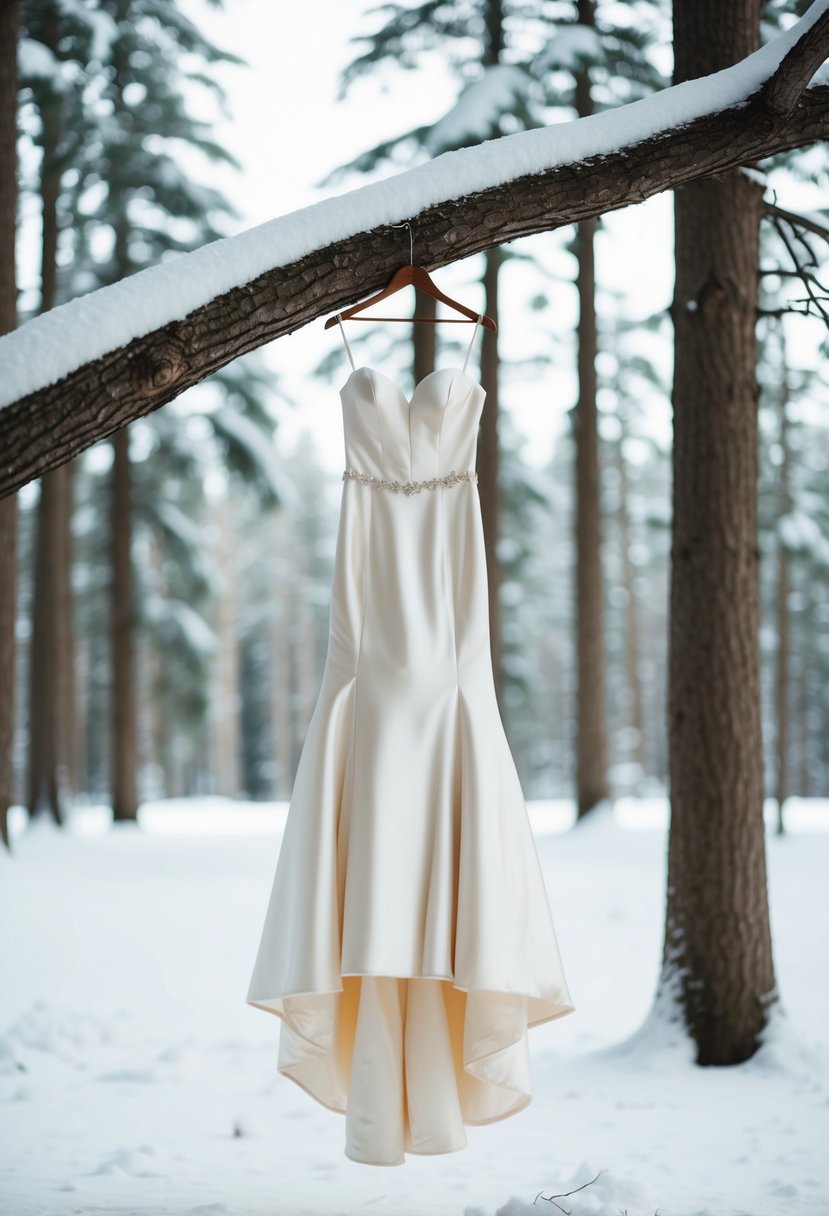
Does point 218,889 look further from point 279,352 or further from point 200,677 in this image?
point 279,352

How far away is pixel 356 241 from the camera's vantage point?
2508 millimetres

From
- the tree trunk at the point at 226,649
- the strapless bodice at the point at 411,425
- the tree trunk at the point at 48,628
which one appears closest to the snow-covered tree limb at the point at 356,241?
the strapless bodice at the point at 411,425

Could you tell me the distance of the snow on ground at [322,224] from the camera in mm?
2268

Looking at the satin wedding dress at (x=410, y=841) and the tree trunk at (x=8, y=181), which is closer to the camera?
the satin wedding dress at (x=410, y=841)

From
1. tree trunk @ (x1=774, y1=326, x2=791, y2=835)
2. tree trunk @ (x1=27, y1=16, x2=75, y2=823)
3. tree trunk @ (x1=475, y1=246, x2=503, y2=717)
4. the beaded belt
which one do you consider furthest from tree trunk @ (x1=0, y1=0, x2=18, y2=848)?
tree trunk @ (x1=774, y1=326, x2=791, y2=835)

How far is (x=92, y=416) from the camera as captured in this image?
7.45ft

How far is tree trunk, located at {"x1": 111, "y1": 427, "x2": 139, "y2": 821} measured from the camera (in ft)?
38.7

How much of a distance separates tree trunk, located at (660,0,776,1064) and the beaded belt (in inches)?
86.1

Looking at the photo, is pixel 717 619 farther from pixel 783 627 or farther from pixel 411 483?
pixel 783 627

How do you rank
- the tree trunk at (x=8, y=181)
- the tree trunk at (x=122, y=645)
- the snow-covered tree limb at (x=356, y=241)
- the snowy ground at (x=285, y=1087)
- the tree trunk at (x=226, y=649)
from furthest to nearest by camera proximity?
1. the tree trunk at (x=226, y=649)
2. the tree trunk at (x=122, y=645)
3. the tree trunk at (x=8, y=181)
4. the snowy ground at (x=285, y=1087)
5. the snow-covered tree limb at (x=356, y=241)

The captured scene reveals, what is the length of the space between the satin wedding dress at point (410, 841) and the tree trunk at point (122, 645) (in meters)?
9.46

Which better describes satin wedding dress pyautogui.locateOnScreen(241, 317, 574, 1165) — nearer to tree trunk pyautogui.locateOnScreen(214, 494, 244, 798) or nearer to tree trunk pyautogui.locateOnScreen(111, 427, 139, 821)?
tree trunk pyautogui.locateOnScreen(111, 427, 139, 821)

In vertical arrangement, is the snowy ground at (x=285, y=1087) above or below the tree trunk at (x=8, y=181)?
below

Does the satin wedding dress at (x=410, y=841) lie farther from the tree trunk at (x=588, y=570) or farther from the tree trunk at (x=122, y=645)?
the tree trunk at (x=122, y=645)
